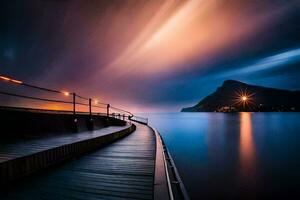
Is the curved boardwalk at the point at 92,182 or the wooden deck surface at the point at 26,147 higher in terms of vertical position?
the wooden deck surface at the point at 26,147

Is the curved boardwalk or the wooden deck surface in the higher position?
the wooden deck surface

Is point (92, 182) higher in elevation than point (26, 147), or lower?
lower

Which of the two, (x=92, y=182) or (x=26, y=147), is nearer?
(x=92, y=182)

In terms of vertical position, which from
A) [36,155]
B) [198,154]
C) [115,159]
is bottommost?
[198,154]

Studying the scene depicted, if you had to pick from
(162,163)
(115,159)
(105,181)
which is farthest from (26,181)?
(162,163)

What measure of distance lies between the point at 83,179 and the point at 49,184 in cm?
50

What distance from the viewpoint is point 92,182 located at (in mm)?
2641

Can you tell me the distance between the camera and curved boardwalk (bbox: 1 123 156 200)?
2248mm

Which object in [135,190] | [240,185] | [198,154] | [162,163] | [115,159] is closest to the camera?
[135,190]

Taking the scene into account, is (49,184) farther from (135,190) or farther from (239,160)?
(239,160)

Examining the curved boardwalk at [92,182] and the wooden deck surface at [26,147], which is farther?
the wooden deck surface at [26,147]

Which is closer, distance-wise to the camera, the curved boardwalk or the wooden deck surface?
the curved boardwalk

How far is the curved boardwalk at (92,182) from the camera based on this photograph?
2248 millimetres

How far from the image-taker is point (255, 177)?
13.1 metres
